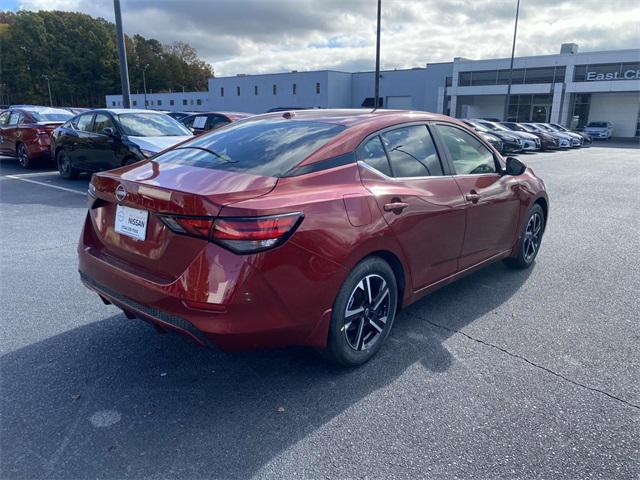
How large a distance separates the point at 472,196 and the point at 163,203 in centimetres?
247

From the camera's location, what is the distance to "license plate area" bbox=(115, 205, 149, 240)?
8.91ft

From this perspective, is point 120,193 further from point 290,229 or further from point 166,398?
point 166,398

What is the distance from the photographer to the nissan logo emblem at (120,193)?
9.31ft

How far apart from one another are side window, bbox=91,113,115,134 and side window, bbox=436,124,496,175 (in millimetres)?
7552

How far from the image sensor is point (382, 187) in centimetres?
310

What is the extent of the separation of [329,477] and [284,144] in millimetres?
1979

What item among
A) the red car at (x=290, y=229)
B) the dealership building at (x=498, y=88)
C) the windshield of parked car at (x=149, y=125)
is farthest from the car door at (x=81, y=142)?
the dealership building at (x=498, y=88)

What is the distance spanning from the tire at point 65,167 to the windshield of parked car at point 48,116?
214 cm

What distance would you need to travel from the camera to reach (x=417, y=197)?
10.9 feet

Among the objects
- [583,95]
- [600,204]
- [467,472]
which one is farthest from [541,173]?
[583,95]

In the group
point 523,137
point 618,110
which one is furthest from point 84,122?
point 618,110

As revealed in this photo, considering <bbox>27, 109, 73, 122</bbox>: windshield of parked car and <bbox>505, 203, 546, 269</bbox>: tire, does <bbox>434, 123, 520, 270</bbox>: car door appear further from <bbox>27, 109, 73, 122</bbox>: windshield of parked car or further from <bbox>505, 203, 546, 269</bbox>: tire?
<bbox>27, 109, 73, 122</bbox>: windshield of parked car

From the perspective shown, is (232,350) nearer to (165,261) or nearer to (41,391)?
(165,261)

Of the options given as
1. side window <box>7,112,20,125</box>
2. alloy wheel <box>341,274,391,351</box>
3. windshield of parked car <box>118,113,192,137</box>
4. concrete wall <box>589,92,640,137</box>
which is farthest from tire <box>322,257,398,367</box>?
concrete wall <box>589,92,640,137</box>
